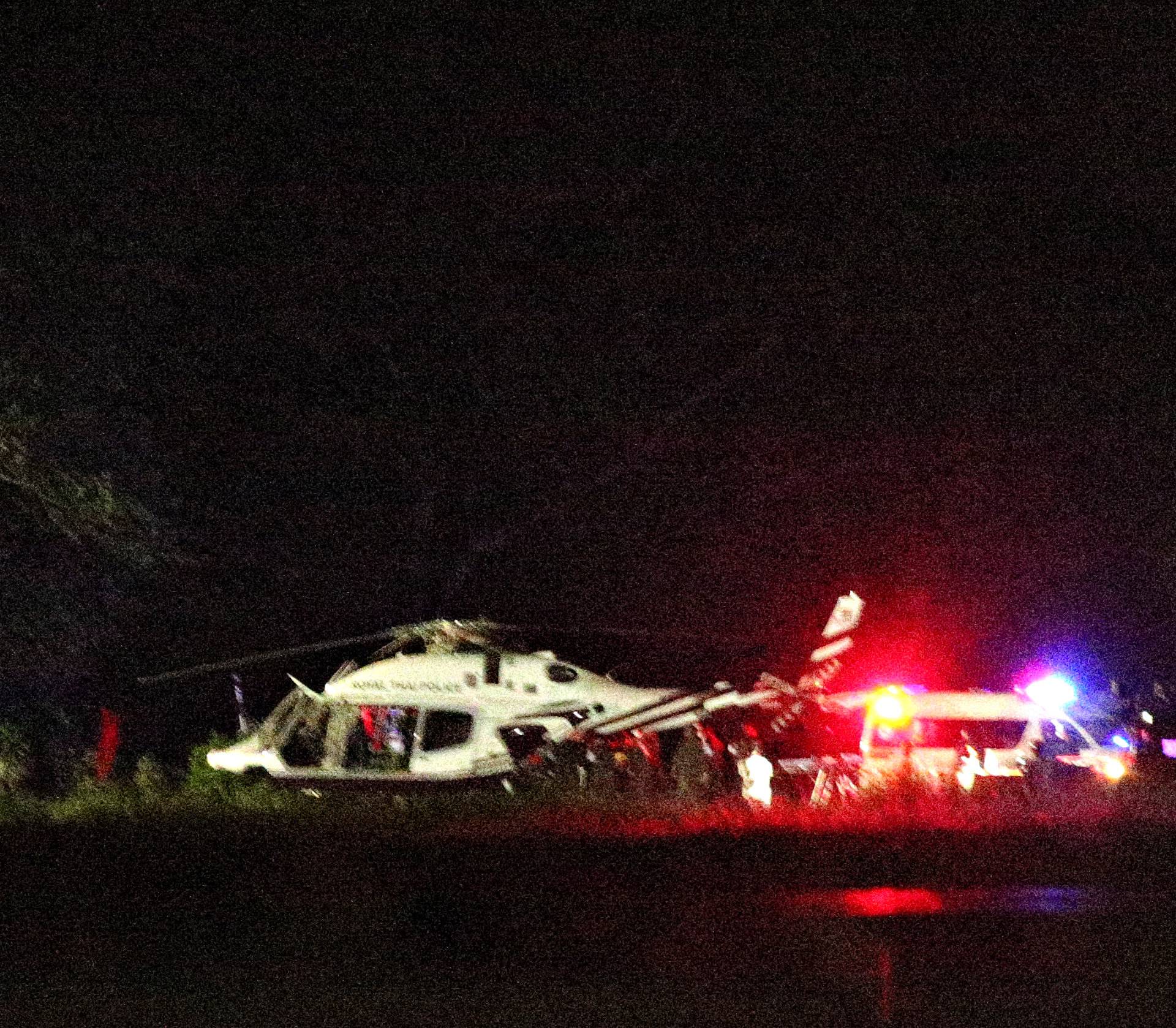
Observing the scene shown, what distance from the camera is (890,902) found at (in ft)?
32.4

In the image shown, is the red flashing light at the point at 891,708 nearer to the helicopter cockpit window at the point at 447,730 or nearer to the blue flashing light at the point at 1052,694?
the blue flashing light at the point at 1052,694

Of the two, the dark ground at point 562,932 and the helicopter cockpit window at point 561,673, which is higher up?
the helicopter cockpit window at point 561,673

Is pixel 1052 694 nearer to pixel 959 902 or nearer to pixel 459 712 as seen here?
pixel 459 712

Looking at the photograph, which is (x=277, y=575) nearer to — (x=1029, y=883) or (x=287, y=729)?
(x=287, y=729)

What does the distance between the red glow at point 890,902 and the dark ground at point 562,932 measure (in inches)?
1.7

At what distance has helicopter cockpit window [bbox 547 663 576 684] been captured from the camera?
1750 cm

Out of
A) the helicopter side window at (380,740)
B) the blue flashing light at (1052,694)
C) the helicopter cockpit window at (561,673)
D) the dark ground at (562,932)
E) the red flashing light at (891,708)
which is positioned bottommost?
the dark ground at (562,932)

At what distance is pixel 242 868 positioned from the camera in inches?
370

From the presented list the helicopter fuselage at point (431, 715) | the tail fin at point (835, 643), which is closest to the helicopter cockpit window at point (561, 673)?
the helicopter fuselage at point (431, 715)

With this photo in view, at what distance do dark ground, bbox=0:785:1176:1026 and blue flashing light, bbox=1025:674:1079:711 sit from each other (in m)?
6.31

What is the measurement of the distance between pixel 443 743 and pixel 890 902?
8362mm

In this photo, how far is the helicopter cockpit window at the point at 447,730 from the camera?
1752cm

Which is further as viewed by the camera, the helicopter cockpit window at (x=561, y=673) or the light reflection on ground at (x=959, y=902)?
the helicopter cockpit window at (x=561, y=673)

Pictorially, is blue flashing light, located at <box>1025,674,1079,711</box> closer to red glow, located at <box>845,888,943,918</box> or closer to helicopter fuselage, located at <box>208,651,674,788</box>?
helicopter fuselage, located at <box>208,651,674,788</box>
